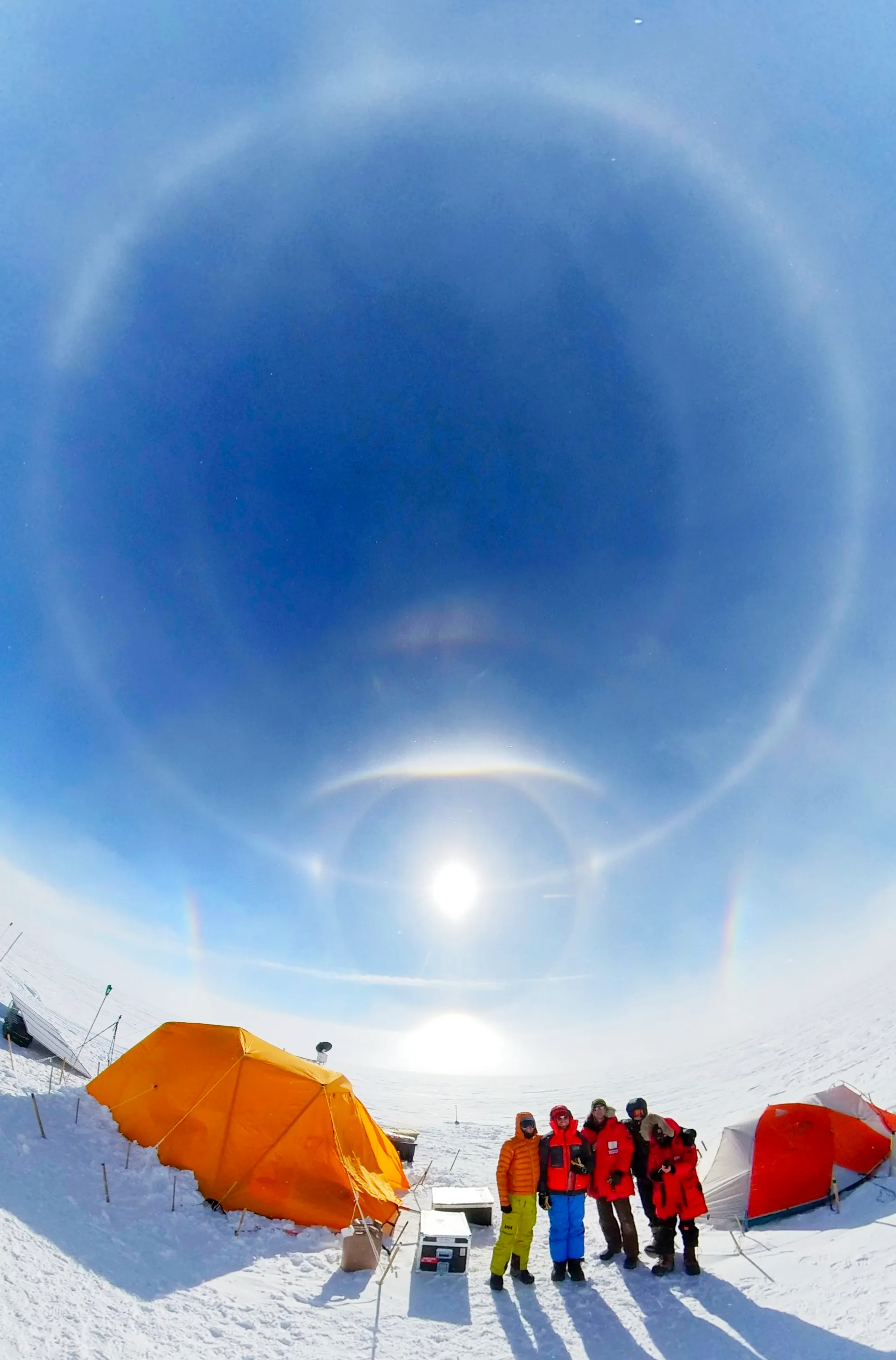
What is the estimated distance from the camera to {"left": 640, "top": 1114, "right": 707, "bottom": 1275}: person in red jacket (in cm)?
834

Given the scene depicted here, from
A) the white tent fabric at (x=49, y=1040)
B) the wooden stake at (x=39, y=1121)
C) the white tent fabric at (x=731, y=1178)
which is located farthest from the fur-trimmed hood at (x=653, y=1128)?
the white tent fabric at (x=49, y=1040)

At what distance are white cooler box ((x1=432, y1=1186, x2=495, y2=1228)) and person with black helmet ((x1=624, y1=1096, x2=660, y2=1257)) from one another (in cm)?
282

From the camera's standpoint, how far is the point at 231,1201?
10.1 m

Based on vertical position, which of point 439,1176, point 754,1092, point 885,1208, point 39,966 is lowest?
point 39,966

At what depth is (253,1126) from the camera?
34.9 feet

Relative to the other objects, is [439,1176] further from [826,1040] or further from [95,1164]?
[826,1040]

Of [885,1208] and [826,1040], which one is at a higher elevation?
[826,1040]

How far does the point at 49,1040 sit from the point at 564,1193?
542 inches

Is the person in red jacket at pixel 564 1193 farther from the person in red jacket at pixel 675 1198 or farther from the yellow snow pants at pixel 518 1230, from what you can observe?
the person in red jacket at pixel 675 1198

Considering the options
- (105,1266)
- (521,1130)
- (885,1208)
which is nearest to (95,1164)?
(105,1266)

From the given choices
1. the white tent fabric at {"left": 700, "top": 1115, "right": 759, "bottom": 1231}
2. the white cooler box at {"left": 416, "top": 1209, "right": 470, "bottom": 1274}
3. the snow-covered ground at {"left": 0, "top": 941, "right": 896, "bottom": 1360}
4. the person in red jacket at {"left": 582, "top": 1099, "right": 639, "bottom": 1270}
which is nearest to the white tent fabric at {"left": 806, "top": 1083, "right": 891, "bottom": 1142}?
the snow-covered ground at {"left": 0, "top": 941, "right": 896, "bottom": 1360}

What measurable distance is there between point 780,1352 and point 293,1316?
5.68 meters

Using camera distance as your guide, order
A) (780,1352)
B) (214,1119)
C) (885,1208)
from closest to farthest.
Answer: (780,1352) < (885,1208) < (214,1119)

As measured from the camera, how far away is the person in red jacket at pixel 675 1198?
8.34m
